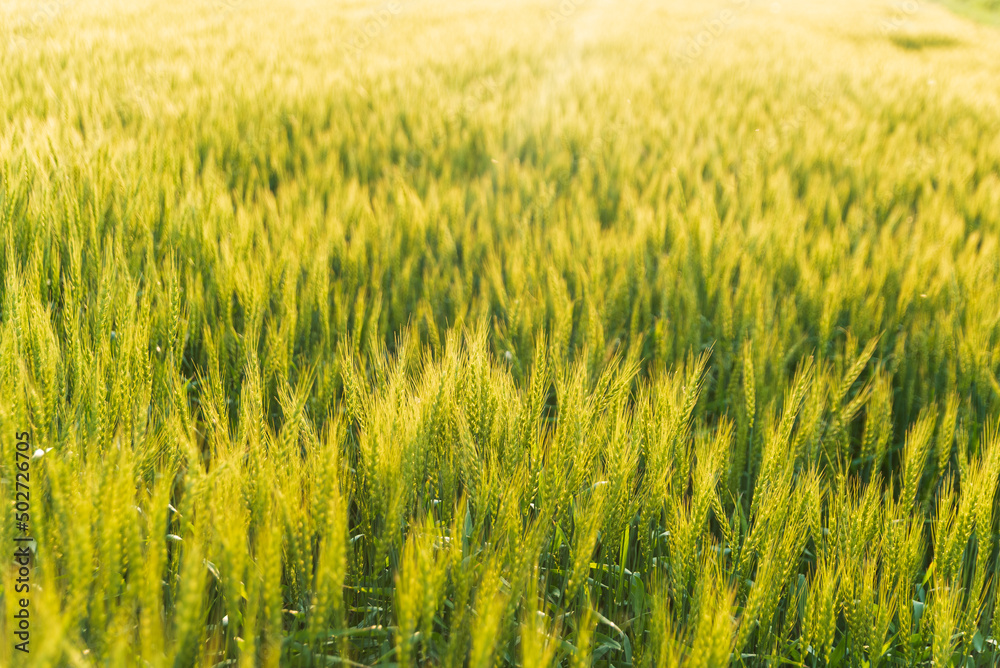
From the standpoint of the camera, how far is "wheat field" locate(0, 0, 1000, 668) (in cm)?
71

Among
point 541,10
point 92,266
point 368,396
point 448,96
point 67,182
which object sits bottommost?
point 368,396

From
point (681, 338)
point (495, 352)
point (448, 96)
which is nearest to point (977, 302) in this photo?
point (681, 338)

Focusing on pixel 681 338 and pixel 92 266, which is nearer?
pixel 92 266

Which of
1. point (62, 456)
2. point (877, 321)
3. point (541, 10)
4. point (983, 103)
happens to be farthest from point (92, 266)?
point (541, 10)

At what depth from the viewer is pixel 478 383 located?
955 millimetres

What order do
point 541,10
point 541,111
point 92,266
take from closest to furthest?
point 92,266, point 541,111, point 541,10

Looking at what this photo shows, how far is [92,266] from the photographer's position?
4.35 ft

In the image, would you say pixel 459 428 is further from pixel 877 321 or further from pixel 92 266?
pixel 877 321

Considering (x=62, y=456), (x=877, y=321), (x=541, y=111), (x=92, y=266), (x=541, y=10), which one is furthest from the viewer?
(x=541, y=10)

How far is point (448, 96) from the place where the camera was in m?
3.71

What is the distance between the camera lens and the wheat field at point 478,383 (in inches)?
28.0

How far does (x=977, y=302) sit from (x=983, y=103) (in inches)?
159

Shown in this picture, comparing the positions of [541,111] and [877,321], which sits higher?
[541,111]

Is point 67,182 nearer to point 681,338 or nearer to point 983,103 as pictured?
point 681,338
